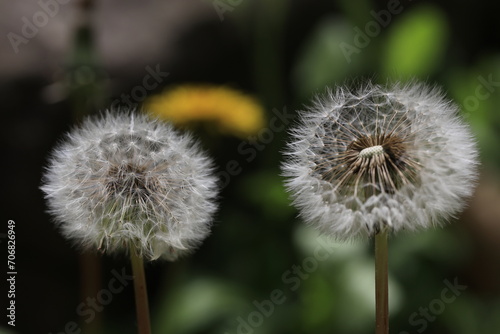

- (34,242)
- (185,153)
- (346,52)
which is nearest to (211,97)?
(346,52)

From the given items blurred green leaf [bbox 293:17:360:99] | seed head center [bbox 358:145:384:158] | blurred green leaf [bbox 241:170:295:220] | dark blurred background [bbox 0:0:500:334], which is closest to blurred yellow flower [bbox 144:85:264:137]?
dark blurred background [bbox 0:0:500:334]

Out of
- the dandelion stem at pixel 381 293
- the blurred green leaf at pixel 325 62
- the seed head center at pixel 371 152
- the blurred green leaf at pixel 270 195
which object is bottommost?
the dandelion stem at pixel 381 293

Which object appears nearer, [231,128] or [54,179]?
[54,179]

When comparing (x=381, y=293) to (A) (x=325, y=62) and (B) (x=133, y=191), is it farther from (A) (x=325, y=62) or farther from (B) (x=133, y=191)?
(A) (x=325, y=62)

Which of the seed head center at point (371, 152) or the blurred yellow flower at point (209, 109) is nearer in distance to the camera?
the seed head center at point (371, 152)

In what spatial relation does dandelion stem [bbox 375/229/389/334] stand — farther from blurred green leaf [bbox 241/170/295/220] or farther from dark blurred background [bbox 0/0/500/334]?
blurred green leaf [bbox 241/170/295/220]

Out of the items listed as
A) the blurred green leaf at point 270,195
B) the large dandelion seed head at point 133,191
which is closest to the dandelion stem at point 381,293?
the large dandelion seed head at point 133,191

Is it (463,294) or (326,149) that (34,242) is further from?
(326,149)

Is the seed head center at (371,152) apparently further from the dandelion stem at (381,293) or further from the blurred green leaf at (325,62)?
the blurred green leaf at (325,62)
